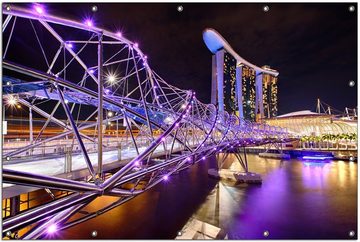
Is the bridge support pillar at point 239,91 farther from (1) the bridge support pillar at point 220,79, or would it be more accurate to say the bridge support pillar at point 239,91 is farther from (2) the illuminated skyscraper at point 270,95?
(2) the illuminated skyscraper at point 270,95

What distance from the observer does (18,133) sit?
1277 centimetres

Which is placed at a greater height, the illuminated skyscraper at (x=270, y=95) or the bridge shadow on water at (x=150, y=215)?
the illuminated skyscraper at (x=270, y=95)

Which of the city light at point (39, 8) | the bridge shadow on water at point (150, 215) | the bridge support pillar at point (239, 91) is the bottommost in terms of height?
the bridge shadow on water at point (150, 215)

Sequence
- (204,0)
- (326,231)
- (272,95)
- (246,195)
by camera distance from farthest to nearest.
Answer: (272,95) → (246,195) → (326,231) → (204,0)

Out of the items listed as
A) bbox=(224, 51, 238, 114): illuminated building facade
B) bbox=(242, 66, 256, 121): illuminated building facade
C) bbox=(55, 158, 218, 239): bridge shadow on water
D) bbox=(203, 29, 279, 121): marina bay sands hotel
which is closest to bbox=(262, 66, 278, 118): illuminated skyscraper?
bbox=(203, 29, 279, 121): marina bay sands hotel

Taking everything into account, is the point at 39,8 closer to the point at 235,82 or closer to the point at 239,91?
the point at 239,91

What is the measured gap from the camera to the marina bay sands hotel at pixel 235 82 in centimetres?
4747

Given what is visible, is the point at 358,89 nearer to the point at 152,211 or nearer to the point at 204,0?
the point at 204,0

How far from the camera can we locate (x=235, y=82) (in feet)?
180

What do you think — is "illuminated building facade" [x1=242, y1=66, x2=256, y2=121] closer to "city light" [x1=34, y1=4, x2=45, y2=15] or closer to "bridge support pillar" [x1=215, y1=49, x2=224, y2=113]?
"bridge support pillar" [x1=215, y1=49, x2=224, y2=113]

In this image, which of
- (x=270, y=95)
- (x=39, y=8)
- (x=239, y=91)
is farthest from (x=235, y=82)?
(x=39, y=8)

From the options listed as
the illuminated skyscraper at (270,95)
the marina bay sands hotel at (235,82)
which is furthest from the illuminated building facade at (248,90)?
the illuminated skyscraper at (270,95)

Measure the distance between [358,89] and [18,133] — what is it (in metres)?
15.4

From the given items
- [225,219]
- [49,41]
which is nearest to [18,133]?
[49,41]
